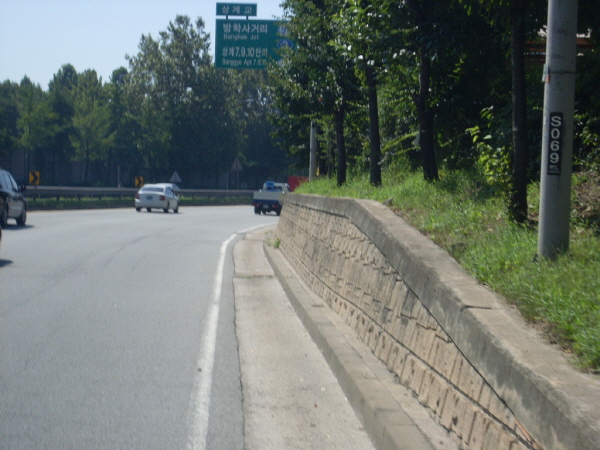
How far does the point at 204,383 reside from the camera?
20.9 feet

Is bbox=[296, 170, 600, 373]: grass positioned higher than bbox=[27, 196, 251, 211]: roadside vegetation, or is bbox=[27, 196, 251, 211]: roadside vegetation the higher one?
bbox=[296, 170, 600, 373]: grass

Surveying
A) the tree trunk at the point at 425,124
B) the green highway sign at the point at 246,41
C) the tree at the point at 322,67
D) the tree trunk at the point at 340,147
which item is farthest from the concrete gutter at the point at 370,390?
the green highway sign at the point at 246,41

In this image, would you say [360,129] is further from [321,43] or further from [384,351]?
[384,351]

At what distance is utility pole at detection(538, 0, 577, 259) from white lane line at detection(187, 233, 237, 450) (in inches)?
115

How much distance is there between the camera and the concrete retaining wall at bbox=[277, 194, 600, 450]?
3436mm

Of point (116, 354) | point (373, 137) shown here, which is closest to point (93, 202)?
point (373, 137)

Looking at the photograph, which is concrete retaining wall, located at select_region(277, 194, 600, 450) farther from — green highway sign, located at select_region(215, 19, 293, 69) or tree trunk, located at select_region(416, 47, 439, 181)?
green highway sign, located at select_region(215, 19, 293, 69)

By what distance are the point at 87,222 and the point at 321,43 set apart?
1296cm

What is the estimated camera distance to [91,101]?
6756cm

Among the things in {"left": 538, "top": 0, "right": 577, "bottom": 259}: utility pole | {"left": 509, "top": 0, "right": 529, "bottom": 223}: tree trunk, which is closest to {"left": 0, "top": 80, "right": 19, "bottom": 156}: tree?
{"left": 509, "top": 0, "right": 529, "bottom": 223}: tree trunk

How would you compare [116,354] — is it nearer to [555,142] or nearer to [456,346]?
[456,346]

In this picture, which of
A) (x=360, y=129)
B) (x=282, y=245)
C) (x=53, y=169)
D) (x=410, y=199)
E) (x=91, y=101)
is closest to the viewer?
(x=410, y=199)

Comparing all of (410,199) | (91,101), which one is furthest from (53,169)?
(410,199)

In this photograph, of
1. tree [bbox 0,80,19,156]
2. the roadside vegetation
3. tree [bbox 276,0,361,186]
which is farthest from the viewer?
tree [bbox 0,80,19,156]
